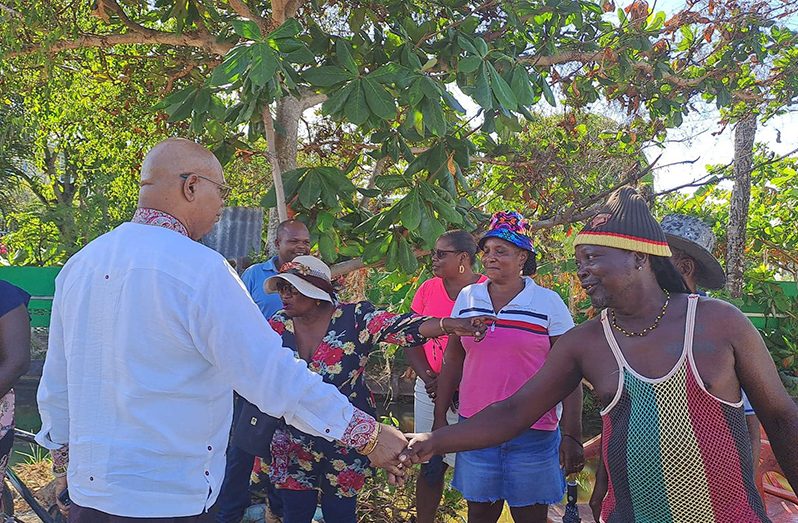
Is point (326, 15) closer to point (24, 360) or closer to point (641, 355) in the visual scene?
point (24, 360)

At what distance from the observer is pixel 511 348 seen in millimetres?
3332

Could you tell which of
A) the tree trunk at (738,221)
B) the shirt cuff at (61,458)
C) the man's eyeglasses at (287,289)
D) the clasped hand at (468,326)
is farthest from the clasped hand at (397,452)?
the tree trunk at (738,221)

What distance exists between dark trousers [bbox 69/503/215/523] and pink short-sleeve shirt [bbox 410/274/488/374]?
2189 millimetres

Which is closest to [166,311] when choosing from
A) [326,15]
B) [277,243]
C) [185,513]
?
[185,513]

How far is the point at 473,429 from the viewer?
2445 millimetres

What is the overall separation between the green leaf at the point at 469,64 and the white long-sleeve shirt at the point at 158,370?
161cm

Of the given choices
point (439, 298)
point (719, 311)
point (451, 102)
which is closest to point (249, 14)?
point (451, 102)

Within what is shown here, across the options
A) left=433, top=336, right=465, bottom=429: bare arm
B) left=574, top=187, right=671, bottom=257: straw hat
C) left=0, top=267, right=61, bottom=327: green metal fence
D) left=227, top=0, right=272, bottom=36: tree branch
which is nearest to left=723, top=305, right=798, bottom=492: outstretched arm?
left=574, top=187, right=671, bottom=257: straw hat

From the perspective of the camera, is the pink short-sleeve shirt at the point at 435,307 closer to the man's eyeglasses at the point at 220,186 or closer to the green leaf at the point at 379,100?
the green leaf at the point at 379,100

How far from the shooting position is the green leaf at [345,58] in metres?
3.33

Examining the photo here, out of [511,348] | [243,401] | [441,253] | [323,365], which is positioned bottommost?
[243,401]

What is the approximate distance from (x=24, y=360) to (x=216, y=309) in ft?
4.03

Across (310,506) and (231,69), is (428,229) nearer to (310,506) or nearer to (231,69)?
(231,69)

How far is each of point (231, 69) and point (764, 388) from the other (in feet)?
7.23
